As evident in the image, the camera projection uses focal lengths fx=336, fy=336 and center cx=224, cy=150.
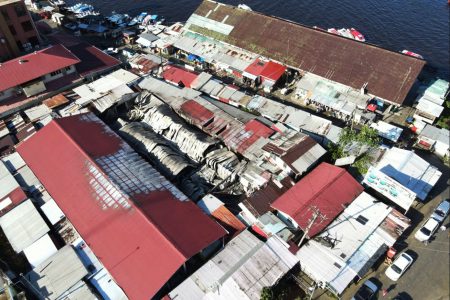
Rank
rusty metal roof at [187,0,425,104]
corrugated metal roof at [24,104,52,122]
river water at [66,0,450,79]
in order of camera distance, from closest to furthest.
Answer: corrugated metal roof at [24,104,52,122] → rusty metal roof at [187,0,425,104] → river water at [66,0,450,79]

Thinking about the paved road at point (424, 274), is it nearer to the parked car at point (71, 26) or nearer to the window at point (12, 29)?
the window at point (12, 29)

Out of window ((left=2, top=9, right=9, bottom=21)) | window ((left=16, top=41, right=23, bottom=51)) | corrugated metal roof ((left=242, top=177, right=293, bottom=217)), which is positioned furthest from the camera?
window ((left=16, top=41, right=23, bottom=51))

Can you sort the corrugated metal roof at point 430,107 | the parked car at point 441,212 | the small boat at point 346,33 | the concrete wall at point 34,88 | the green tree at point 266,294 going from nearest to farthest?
1. the green tree at point 266,294
2. the parked car at point 441,212
3. the corrugated metal roof at point 430,107
4. the concrete wall at point 34,88
5. the small boat at point 346,33

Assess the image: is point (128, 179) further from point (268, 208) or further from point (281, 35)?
point (281, 35)

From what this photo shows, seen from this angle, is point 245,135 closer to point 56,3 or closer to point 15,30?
point 15,30

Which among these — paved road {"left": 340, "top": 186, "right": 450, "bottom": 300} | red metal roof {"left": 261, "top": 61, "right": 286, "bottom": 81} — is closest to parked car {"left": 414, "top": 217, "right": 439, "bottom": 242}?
paved road {"left": 340, "top": 186, "right": 450, "bottom": 300}

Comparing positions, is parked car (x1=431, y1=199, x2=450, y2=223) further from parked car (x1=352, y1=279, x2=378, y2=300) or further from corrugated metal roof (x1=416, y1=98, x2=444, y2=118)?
corrugated metal roof (x1=416, y1=98, x2=444, y2=118)

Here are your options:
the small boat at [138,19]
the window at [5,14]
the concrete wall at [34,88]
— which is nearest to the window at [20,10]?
the window at [5,14]
